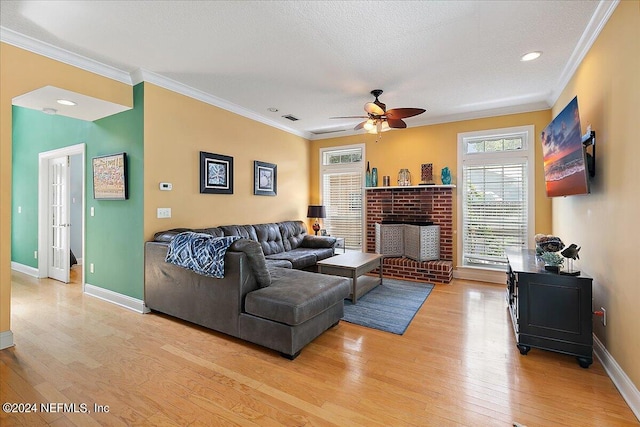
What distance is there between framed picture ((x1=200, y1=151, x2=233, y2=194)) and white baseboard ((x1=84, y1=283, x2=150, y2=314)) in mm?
1577

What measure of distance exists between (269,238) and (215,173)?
52.9 inches

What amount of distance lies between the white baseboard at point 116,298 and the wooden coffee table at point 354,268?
2.17 m

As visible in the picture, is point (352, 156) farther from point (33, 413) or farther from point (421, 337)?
point (33, 413)

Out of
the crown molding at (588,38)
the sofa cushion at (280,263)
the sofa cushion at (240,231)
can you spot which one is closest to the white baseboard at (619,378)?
the crown molding at (588,38)

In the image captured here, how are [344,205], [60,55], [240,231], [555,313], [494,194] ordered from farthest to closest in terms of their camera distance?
[344,205]
[494,194]
[240,231]
[60,55]
[555,313]

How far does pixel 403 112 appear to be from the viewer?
3.57 meters

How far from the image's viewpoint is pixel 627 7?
198 centimetres

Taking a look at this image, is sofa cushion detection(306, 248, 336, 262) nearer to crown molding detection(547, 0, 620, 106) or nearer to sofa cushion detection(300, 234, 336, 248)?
sofa cushion detection(300, 234, 336, 248)

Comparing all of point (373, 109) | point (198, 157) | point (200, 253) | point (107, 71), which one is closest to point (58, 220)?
point (198, 157)

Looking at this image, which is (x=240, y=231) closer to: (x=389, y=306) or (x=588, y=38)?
(x=389, y=306)

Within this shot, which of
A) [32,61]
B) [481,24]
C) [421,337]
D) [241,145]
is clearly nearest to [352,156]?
[241,145]

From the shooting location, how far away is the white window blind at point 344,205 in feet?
19.8

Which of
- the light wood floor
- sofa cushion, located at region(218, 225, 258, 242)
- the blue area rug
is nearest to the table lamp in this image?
sofa cushion, located at region(218, 225, 258, 242)

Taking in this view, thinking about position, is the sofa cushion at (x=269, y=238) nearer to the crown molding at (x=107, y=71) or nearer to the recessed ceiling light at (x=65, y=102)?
the crown molding at (x=107, y=71)
